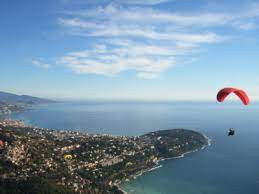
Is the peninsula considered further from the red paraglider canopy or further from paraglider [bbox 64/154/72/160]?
the red paraglider canopy

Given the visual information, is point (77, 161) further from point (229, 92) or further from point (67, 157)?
point (229, 92)

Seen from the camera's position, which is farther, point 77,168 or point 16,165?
point 77,168

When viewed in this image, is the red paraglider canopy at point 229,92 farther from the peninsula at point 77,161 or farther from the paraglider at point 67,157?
the paraglider at point 67,157

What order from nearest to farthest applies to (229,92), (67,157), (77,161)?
1. (229,92)
2. (77,161)
3. (67,157)

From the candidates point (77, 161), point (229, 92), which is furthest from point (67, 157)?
point (229, 92)

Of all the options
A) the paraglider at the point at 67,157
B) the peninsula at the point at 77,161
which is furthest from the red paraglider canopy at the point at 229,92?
the paraglider at the point at 67,157

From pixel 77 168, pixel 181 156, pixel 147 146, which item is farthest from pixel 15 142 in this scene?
pixel 181 156

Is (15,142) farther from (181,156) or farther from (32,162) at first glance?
(181,156)

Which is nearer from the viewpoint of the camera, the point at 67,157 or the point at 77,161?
the point at 77,161

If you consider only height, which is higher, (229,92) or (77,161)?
(229,92)

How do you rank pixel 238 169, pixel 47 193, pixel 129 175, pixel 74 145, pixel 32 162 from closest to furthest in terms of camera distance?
1. pixel 47 193
2. pixel 32 162
3. pixel 129 175
4. pixel 238 169
5. pixel 74 145
